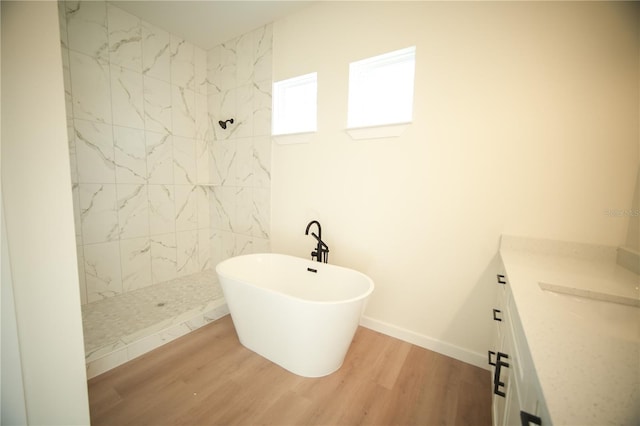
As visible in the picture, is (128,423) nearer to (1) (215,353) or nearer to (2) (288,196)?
(1) (215,353)

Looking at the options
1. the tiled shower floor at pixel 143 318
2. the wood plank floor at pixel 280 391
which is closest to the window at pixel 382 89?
the wood plank floor at pixel 280 391

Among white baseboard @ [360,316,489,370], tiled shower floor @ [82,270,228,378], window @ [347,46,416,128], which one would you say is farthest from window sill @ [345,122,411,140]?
tiled shower floor @ [82,270,228,378]

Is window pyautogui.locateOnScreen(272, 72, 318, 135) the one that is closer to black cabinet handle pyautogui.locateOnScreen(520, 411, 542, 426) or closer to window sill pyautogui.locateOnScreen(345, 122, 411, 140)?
window sill pyautogui.locateOnScreen(345, 122, 411, 140)

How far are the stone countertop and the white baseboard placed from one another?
2.80 feet

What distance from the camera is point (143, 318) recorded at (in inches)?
78.9

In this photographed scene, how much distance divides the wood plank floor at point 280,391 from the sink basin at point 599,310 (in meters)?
0.86

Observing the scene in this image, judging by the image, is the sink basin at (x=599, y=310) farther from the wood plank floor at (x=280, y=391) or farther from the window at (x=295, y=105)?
the window at (x=295, y=105)

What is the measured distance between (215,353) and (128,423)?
0.57 meters

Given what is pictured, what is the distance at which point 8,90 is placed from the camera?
2.23ft

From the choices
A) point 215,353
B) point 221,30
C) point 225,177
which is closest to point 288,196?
point 225,177

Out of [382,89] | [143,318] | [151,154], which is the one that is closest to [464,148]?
[382,89]

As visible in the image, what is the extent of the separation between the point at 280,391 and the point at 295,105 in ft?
7.82

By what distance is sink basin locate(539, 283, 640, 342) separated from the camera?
702mm

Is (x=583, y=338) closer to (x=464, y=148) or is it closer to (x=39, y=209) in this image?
(x=464, y=148)
